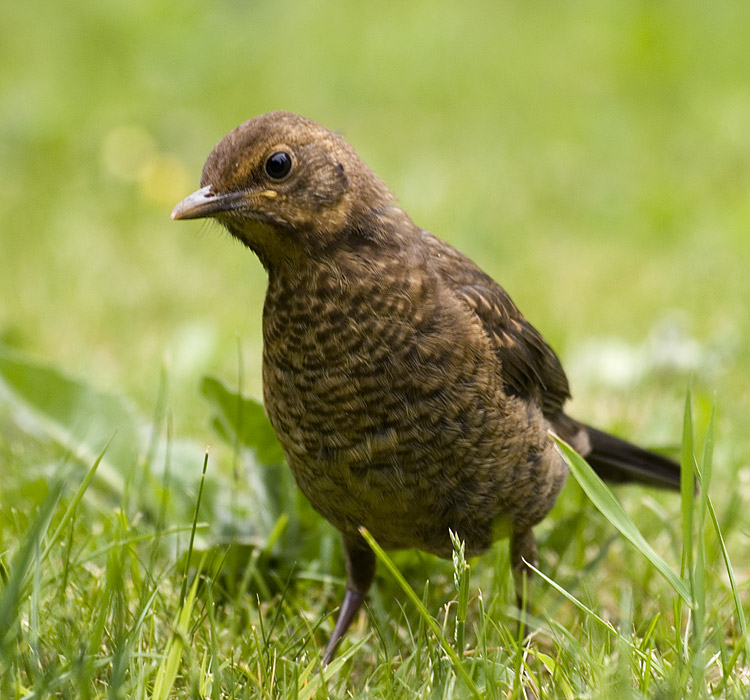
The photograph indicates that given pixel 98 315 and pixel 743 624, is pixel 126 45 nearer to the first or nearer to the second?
pixel 98 315

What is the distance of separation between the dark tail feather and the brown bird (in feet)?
2.29

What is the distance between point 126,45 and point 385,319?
8.08 m

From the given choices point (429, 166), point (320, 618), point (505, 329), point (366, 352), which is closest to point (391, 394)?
point (366, 352)

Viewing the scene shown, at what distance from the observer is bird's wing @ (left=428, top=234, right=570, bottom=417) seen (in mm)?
3068

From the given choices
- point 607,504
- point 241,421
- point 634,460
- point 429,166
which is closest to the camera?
point 607,504

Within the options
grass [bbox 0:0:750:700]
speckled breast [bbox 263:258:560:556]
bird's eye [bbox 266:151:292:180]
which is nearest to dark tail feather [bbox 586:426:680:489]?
grass [bbox 0:0:750:700]

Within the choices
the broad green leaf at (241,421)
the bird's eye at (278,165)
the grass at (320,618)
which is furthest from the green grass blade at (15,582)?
the broad green leaf at (241,421)

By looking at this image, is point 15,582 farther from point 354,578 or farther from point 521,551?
point 521,551

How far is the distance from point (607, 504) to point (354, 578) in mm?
997

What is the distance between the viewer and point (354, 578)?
3.30m

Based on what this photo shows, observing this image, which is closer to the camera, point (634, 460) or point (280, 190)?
point (280, 190)

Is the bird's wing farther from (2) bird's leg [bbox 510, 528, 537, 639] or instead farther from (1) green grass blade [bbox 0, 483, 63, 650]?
(1) green grass blade [bbox 0, 483, 63, 650]

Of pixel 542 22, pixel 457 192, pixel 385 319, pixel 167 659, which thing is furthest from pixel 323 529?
pixel 542 22

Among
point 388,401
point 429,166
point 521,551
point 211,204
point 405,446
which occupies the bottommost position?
point 521,551
